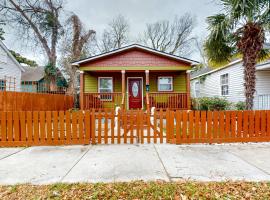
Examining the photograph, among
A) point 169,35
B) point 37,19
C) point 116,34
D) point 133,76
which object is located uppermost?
point 169,35

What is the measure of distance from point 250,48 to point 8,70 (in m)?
20.3

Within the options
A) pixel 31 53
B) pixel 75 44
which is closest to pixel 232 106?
pixel 75 44

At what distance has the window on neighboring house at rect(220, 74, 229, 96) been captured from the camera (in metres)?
13.8

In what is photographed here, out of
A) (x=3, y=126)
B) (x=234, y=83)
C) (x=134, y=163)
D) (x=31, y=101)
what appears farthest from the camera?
(x=234, y=83)

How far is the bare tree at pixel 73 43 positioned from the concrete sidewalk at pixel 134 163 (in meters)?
18.8

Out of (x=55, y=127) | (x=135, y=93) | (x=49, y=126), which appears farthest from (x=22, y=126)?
(x=135, y=93)

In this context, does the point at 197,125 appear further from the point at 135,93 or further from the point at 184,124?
the point at 135,93

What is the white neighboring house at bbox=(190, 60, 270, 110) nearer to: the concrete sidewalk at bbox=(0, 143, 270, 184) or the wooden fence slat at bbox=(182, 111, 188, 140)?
the concrete sidewalk at bbox=(0, 143, 270, 184)

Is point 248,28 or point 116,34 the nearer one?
point 248,28

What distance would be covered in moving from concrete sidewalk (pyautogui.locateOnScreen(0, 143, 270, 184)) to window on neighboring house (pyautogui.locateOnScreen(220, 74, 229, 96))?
378 inches

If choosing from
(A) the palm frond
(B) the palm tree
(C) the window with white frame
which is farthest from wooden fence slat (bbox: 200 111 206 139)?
(C) the window with white frame

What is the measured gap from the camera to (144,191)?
2.77 m

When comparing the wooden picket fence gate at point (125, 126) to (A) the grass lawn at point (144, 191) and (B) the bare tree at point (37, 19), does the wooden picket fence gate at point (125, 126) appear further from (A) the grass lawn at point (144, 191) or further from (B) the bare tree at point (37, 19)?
(B) the bare tree at point (37, 19)

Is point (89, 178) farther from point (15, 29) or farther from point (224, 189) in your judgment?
point (15, 29)
